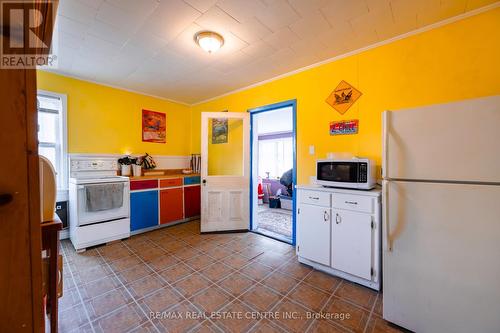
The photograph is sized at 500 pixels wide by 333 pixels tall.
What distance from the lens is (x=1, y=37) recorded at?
23.4 inches

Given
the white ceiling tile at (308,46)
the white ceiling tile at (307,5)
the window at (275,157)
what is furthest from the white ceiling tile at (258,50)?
the window at (275,157)

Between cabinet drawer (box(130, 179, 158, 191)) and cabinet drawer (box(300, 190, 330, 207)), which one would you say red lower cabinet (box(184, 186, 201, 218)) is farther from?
cabinet drawer (box(300, 190, 330, 207))

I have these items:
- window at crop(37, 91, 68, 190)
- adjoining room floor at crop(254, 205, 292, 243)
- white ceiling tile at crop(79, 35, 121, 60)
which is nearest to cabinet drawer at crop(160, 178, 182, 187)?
window at crop(37, 91, 68, 190)

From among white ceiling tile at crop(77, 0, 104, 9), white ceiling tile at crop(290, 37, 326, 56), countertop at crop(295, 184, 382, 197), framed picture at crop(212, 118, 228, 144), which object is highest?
white ceiling tile at crop(77, 0, 104, 9)

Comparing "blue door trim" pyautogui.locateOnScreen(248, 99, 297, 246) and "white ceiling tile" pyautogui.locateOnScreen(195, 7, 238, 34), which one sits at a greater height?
"white ceiling tile" pyautogui.locateOnScreen(195, 7, 238, 34)

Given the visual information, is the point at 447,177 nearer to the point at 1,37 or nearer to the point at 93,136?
the point at 1,37

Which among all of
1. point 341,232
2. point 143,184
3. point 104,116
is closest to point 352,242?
point 341,232

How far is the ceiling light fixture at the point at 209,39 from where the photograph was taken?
6.56 ft

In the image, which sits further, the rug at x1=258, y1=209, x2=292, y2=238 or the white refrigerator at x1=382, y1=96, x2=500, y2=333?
the rug at x1=258, y1=209, x2=292, y2=238

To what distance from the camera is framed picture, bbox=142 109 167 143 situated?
3.86 meters

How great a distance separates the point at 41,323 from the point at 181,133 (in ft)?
13.4

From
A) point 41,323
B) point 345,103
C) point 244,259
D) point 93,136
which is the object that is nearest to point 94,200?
point 93,136

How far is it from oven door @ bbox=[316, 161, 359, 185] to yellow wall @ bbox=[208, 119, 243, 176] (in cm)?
160

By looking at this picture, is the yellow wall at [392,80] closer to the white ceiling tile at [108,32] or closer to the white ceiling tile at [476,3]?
the white ceiling tile at [476,3]
